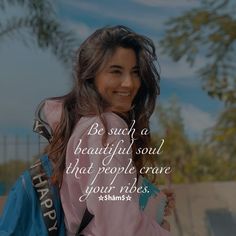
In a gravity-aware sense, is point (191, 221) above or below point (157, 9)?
below

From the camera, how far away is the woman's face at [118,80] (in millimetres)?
989

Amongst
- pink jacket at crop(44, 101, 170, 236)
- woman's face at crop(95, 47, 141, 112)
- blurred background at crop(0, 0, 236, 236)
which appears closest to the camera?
pink jacket at crop(44, 101, 170, 236)

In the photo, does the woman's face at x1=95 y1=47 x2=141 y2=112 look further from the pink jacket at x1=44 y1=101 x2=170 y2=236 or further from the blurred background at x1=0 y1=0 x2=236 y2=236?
the blurred background at x1=0 y1=0 x2=236 y2=236

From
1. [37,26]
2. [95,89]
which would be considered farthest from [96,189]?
[37,26]

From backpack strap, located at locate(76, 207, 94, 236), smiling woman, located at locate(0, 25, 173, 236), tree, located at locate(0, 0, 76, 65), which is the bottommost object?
backpack strap, located at locate(76, 207, 94, 236)

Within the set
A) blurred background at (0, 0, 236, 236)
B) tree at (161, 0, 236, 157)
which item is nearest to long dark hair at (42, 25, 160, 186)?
blurred background at (0, 0, 236, 236)

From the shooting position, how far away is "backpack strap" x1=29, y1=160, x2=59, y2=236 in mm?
892

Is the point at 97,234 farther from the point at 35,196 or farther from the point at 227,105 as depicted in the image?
the point at 227,105

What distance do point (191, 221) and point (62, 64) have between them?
2.13ft

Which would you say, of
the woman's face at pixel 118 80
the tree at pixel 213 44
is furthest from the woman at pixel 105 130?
the tree at pixel 213 44

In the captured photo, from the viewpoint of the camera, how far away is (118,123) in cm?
93

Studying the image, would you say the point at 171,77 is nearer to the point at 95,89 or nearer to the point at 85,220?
the point at 95,89

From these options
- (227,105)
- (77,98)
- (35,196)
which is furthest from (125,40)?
(227,105)

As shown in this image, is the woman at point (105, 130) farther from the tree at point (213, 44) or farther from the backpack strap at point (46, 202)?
the tree at point (213, 44)
